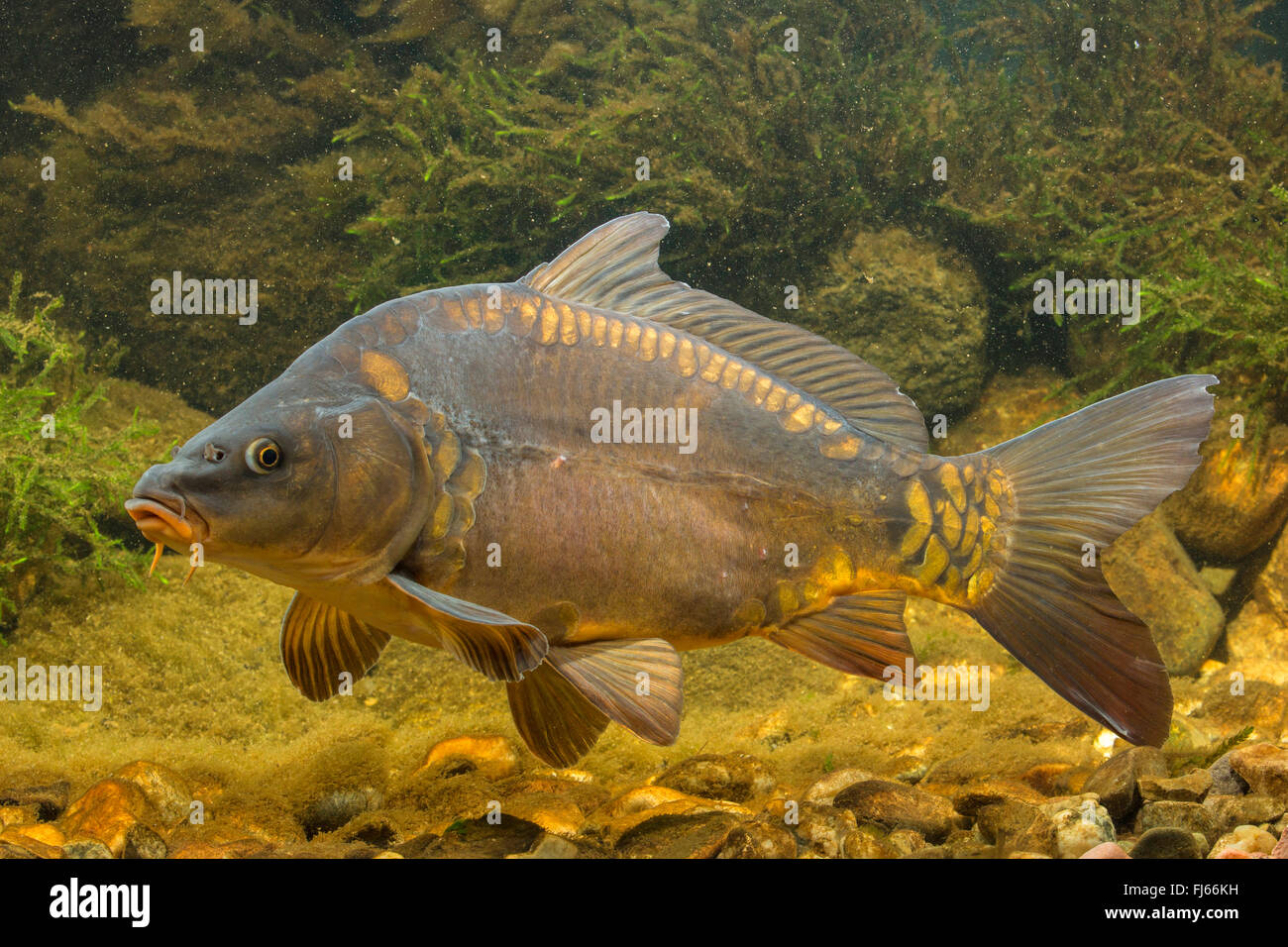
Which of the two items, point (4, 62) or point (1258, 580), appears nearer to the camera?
point (1258, 580)

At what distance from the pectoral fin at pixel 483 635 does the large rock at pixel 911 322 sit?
509cm

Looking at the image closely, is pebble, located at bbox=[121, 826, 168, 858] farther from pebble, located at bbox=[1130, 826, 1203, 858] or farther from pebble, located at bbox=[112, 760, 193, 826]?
pebble, located at bbox=[1130, 826, 1203, 858]

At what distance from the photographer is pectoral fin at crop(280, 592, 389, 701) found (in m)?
2.57

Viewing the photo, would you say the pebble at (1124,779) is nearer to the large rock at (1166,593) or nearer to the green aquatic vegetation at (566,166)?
the large rock at (1166,593)

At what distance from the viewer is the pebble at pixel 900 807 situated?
2.65 m

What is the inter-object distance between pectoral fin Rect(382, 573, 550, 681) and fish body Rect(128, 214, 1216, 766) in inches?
0.6

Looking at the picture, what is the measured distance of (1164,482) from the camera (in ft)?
7.23

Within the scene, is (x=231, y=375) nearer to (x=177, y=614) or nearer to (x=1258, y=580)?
(x=177, y=614)

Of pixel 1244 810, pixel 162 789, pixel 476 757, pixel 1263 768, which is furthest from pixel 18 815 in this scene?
pixel 1263 768

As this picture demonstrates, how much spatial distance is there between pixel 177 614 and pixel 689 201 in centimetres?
478

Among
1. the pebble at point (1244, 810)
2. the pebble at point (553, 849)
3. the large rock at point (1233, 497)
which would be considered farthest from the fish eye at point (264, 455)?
the large rock at point (1233, 497)

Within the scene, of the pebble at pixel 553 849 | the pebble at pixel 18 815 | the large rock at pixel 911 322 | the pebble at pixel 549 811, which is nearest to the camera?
the pebble at pixel 553 849

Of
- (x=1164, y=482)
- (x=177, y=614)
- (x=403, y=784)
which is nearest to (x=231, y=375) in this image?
(x=177, y=614)

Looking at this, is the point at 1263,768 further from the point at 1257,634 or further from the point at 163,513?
the point at 1257,634
